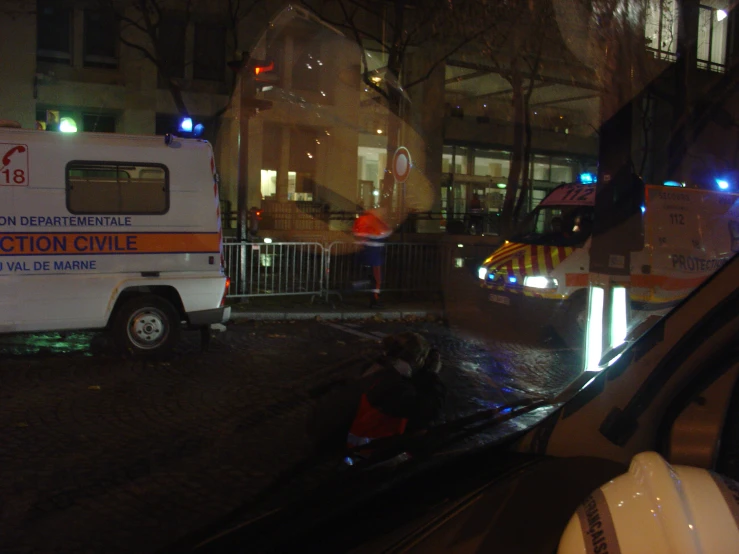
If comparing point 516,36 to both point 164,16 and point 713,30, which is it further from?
point 164,16

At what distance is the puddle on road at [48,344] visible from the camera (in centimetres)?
909

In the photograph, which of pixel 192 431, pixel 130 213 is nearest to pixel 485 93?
pixel 130 213

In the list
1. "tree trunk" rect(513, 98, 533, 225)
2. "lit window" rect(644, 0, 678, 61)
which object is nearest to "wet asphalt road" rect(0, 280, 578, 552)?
"lit window" rect(644, 0, 678, 61)

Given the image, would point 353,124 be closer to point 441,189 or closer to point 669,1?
point 441,189

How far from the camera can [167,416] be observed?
6496mm

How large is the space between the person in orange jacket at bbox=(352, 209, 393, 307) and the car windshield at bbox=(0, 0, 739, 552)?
59 mm

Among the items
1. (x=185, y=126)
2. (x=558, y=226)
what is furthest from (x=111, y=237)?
(x=558, y=226)

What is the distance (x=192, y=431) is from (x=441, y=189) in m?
25.1

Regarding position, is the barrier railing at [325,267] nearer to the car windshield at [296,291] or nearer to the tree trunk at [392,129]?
the car windshield at [296,291]

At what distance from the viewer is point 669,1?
46.0ft

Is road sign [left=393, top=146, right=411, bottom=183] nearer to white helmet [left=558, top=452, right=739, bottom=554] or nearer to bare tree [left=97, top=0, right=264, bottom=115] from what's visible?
bare tree [left=97, top=0, right=264, bottom=115]

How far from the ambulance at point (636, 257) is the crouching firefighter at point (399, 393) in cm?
566

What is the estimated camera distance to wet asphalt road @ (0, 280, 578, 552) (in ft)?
14.7

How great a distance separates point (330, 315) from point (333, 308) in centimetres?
49
